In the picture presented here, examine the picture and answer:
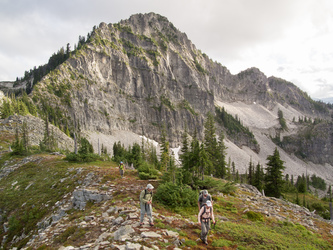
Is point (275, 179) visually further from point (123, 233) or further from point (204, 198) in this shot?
point (123, 233)

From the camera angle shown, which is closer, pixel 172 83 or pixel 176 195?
pixel 176 195

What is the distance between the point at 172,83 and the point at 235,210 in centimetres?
18760

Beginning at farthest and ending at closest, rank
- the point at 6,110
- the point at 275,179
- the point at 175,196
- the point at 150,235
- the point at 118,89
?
the point at 118,89
the point at 6,110
the point at 275,179
the point at 175,196
the point at 150,235

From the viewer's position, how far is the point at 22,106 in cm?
8706

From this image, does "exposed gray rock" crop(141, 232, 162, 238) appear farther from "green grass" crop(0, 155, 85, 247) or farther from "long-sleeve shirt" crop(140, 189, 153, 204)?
"green grass" crop(0, 155, 85, 247)

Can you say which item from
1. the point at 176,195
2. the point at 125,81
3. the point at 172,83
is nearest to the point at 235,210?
the point at 176,195

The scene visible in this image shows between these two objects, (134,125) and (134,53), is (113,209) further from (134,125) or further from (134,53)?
(134,53)

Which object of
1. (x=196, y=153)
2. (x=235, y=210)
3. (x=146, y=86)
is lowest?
(x=235, y=210)

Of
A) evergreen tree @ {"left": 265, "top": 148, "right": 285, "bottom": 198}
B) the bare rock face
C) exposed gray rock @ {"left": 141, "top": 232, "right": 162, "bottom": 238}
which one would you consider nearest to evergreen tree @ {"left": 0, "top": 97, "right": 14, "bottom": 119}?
the bare rock face

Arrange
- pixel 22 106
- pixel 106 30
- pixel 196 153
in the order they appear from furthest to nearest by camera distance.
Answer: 1. pixel 106 30
2. pixel 22 106
3. pixel 196 153

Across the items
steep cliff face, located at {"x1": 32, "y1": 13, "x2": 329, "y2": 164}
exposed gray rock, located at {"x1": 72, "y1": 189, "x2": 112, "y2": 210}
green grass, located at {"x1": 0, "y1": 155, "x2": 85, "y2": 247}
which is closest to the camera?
exposed gray rock, located at {"x1": 72, "y1": 189, "x2": 112, "y2": 210}

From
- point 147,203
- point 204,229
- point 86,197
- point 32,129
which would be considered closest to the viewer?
point 204,229

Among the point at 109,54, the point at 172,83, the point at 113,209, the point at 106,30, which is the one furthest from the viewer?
the point at 172,83

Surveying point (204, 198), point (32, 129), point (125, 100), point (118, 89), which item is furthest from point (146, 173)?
point (118, 89)
